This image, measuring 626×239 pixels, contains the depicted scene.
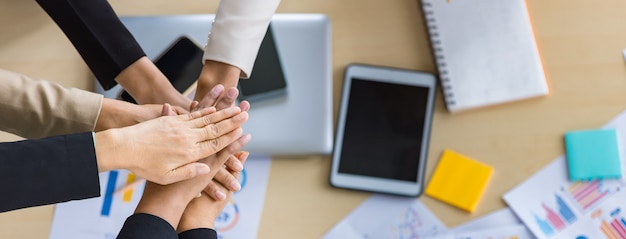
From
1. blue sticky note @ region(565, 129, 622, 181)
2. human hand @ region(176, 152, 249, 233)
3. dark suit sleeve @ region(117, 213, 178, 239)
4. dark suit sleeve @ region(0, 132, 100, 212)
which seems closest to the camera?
dark suit sleeve @ region(0, 132, 100, 212)

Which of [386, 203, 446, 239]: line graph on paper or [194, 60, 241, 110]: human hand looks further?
[386, 203, 446, 239]: line graph on paper

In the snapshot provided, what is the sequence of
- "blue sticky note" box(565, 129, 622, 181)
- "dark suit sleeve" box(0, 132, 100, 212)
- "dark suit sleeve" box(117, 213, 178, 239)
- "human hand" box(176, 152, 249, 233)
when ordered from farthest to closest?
1. "blue sticky note" box(565, 129, 622, 181)
2. "human hand" box(176, 152, 249, 233)
3. "dark suit sleeve" box(117, 213, 178, 239)
4. "dark suit sleeve" box(0, 132, 100, 212)

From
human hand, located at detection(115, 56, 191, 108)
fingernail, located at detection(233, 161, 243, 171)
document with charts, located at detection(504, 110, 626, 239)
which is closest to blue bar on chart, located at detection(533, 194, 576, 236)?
document with charts, located at detection(504, 110, 626, 239)

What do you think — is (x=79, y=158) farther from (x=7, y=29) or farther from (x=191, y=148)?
(x=7, y=29)

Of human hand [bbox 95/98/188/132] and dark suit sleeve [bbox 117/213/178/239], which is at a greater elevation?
human hand [bbox 95/98/188/132]

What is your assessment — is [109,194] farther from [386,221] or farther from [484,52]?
[484,52]

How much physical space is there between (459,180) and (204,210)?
37 centimetres

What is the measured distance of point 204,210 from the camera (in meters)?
0.92

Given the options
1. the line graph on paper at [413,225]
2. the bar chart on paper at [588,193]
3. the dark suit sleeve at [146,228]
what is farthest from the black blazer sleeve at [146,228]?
the bar chart on paper at [588,193]

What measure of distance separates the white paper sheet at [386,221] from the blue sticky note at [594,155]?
215 millimetres

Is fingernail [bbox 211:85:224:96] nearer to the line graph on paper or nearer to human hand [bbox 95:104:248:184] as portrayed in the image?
human hand [bbox 95:104:248:184]

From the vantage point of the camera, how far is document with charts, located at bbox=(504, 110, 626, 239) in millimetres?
1005

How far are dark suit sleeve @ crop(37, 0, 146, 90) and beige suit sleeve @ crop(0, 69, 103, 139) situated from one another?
78mm

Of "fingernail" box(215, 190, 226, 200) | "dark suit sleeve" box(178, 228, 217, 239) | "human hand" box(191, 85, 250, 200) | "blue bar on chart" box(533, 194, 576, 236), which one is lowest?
"blue bar on chart" box(533, 194, 576, 236)
